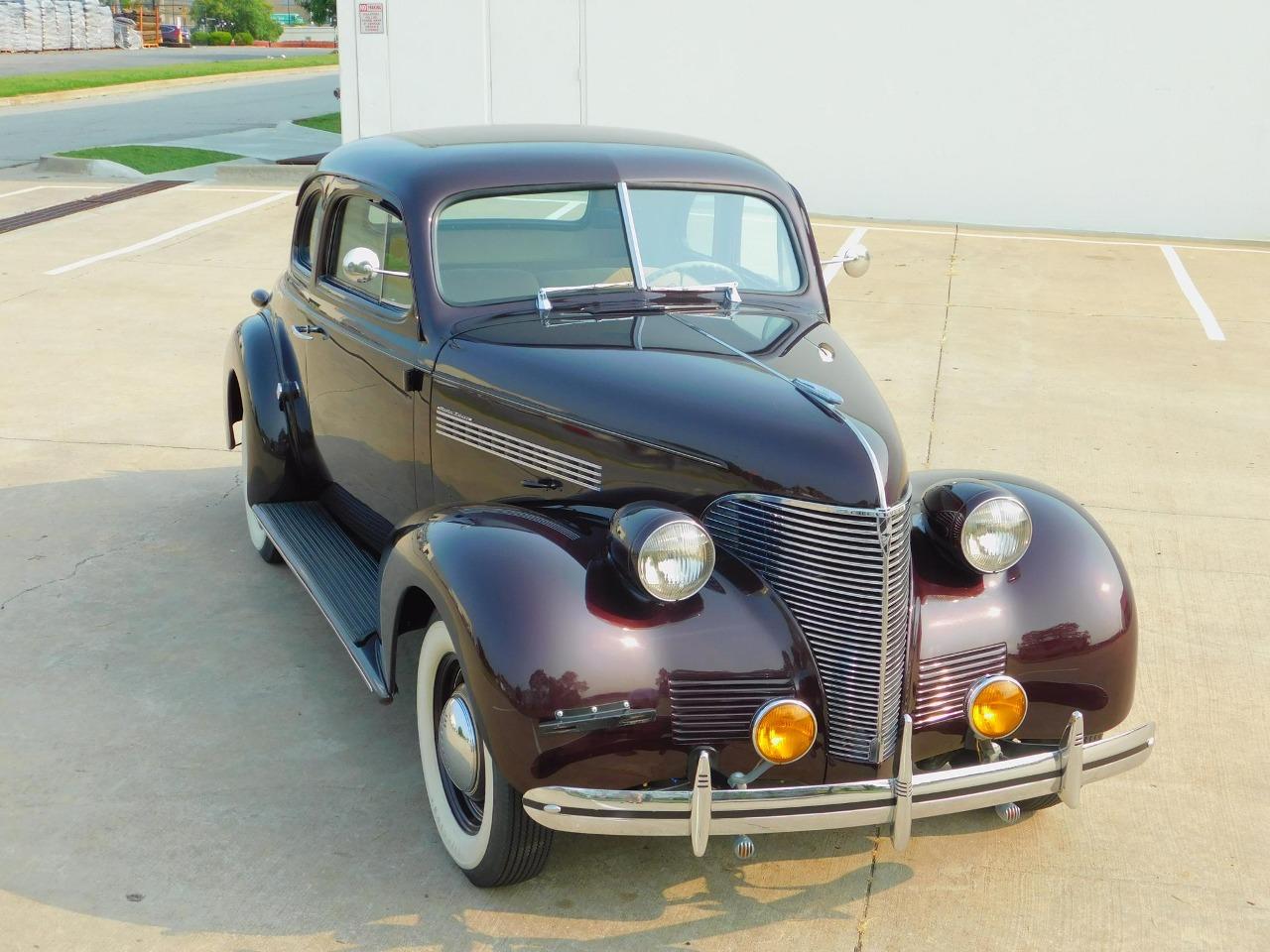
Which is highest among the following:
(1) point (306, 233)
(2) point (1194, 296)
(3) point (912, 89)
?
(3) point (912, 89)

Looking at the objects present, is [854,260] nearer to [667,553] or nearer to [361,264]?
[361,264]


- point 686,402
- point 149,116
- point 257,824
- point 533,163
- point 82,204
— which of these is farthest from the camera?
point 149,116

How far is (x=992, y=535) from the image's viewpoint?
360cm

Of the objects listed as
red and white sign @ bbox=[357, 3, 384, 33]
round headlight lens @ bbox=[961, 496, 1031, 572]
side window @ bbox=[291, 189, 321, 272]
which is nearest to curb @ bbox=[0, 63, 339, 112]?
red and white sign @ bbox=[357, 3, 384, 33]

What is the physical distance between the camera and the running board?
4184 mm

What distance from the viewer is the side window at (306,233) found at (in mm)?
5545

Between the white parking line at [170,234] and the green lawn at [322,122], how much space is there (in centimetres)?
839

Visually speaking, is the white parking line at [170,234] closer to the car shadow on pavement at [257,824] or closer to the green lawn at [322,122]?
the car shadow on pavement at [257,824]

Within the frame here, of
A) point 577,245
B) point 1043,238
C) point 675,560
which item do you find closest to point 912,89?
point 1043,238

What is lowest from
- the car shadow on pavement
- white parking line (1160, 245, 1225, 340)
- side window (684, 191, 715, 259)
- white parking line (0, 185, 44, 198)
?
the car shadow on pavement

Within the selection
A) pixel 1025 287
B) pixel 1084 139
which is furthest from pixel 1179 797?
pixel 1084 139

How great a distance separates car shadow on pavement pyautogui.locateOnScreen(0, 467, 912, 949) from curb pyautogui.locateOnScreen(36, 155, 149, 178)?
12822mm

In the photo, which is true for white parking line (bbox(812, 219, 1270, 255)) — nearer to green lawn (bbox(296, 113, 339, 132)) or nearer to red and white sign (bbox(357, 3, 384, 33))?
red and white sign (bbox(357, 3, 384, 33))

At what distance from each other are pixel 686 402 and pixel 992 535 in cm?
88
